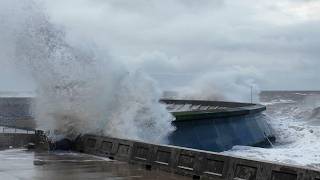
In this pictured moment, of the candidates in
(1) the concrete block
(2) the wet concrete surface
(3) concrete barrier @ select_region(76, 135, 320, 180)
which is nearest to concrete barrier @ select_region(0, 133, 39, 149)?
(2) the wet concrete surface

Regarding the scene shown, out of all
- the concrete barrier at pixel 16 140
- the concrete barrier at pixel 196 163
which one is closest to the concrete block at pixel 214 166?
the concrete barrier at pixel 196 163

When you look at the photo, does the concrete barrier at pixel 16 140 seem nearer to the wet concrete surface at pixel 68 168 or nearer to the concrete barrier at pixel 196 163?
the wet concrete surface at pixel 68 168

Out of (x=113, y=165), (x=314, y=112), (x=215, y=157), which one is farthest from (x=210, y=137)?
(x=314, y=112)

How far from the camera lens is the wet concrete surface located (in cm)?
1005

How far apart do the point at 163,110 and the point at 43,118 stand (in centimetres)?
430

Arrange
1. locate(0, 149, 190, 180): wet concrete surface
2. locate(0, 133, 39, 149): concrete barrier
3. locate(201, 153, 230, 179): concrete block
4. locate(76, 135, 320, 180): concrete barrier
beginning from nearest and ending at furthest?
locate(76, 135, 320, 180): concrete barrier
locate(201, 153, 230, 179): concrete block
locate(0, 149, 190, 180): wet concrete surface
locate(0, 133, 39, 149): concrete barrier

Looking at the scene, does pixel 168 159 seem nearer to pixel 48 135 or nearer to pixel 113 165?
pixel 113 165

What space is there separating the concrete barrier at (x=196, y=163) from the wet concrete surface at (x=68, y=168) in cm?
28

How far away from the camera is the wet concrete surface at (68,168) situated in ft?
33.0

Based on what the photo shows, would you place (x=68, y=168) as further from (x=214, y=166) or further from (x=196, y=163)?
(x=214, y=166)

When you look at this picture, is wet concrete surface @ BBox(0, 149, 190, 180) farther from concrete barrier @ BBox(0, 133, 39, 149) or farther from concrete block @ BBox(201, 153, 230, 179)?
concrete barrier @ BBox(0, 133, 39, 149)

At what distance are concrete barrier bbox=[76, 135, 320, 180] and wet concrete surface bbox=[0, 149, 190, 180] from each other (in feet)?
0.90

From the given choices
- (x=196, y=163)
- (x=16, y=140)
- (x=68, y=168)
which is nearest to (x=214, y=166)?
(x=196, y=163)

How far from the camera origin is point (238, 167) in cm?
931
